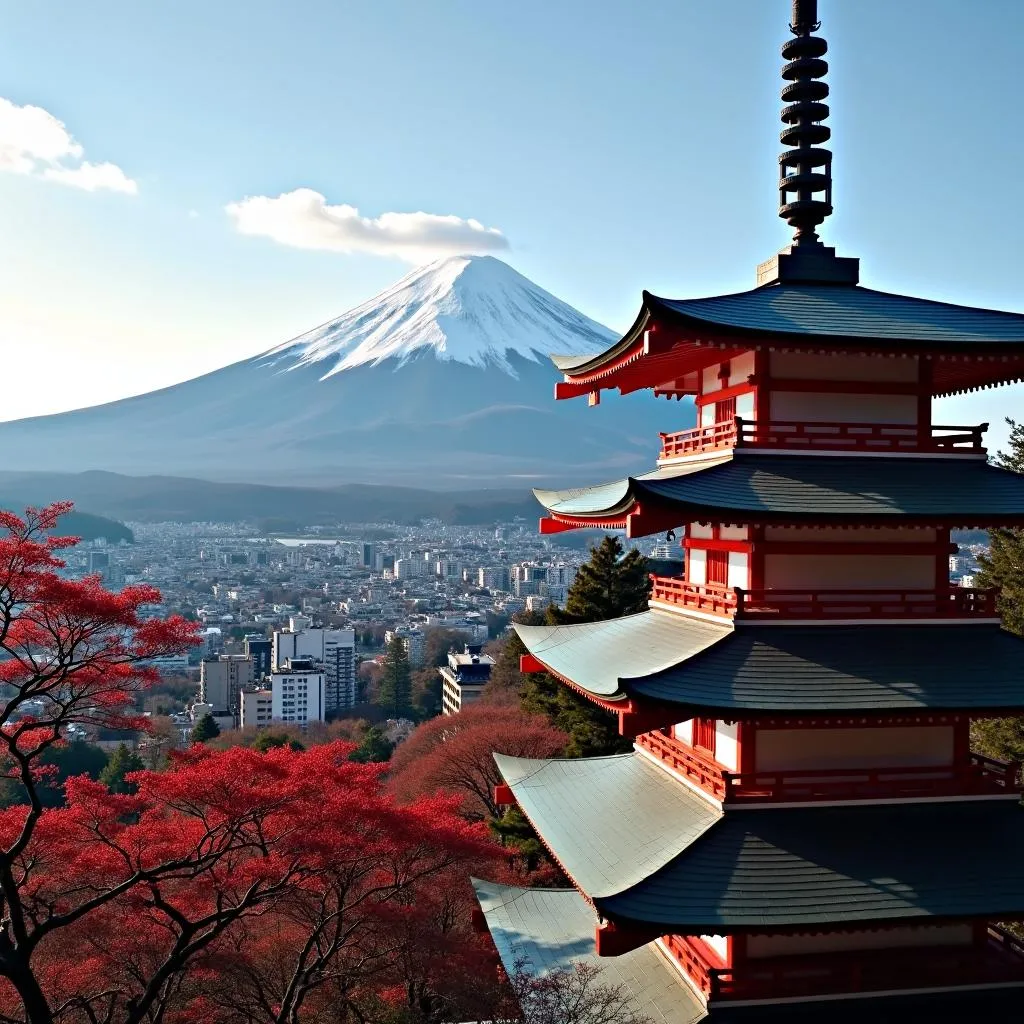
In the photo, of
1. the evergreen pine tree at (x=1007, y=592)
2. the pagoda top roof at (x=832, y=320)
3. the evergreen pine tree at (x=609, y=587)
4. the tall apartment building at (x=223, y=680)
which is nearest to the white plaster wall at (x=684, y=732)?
the pagoda top roof at (x=832, y=320)

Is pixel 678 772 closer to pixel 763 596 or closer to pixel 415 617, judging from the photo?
pixel 763 596

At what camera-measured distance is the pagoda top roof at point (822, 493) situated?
30.3ft

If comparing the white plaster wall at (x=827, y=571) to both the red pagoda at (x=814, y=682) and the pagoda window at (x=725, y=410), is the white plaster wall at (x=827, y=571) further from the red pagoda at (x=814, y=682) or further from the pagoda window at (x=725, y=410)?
the pagoda window at (x=725, y=410)

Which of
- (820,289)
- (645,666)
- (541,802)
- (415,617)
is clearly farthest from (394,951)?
(415,617)

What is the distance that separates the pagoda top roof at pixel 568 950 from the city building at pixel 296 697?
50644 mm

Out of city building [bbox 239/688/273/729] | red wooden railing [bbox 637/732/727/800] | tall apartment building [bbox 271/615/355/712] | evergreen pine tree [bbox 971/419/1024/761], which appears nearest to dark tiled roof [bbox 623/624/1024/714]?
red wooden railing [bbox 637/732/727/800]

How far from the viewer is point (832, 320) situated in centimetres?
998

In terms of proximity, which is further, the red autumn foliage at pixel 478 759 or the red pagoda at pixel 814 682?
the red autumn foliage at pixel 478 759

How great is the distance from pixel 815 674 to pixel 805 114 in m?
6.35

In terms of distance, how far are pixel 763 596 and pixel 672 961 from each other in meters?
4.14

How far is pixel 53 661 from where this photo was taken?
13.5 metres

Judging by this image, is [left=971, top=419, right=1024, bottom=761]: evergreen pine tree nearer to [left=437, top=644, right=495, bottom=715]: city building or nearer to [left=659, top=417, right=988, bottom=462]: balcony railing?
[left=659, top=417, right=988, bottom=462]: balcony railing

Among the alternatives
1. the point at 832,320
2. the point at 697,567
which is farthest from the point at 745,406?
the point at 697,567

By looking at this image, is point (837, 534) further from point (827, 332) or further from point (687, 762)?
Answer: point (687, 762)
